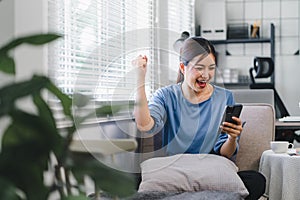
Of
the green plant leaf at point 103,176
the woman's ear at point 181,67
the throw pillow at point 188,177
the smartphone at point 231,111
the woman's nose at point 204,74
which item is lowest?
the throw pillow at point 188,177

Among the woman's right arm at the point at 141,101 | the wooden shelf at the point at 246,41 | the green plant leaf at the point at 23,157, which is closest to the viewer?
the green plant leaf at the point at 23,157

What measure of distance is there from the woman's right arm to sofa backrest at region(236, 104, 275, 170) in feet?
1.95

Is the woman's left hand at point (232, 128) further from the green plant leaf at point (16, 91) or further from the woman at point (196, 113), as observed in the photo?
the green plant leaf at point (16, 91)

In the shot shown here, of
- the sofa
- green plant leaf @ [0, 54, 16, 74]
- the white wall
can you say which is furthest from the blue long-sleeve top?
the white wall

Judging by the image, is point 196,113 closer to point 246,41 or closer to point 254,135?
point 254,135

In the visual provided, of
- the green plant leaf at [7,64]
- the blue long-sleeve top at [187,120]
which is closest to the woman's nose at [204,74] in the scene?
the blue long-sleeve top at [187,120]

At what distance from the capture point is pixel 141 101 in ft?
5.97

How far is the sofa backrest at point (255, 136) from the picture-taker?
8.06 feet

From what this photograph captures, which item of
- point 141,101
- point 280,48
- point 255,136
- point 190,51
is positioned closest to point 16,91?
point 141,101

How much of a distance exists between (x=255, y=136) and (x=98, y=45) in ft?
3.83

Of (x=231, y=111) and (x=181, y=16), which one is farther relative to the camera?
(x=181, y=16)

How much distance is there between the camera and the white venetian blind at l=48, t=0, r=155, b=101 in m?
1.47

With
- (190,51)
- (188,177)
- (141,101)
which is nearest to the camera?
(141,101)

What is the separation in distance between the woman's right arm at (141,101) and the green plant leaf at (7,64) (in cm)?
134
